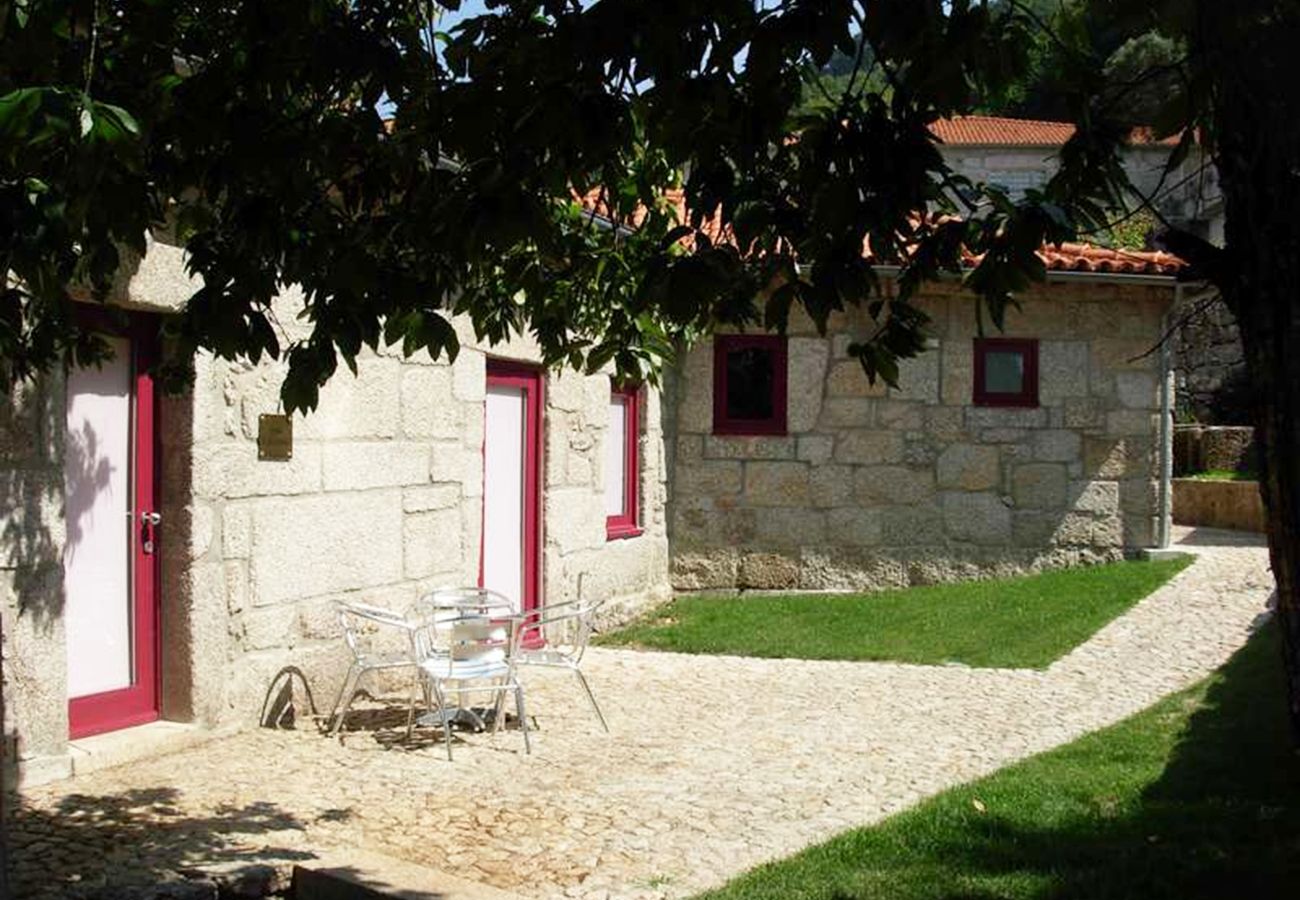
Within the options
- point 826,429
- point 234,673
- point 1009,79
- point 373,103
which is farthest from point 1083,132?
point 826,429

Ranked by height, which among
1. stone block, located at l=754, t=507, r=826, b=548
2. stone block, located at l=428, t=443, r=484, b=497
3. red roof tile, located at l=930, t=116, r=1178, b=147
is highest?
red roof tile, located at l=930, t=116, r=1178, b=147

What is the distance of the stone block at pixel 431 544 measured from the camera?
7.73 metres

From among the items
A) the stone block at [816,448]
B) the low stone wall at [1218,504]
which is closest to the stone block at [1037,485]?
the stone block at [816,448]

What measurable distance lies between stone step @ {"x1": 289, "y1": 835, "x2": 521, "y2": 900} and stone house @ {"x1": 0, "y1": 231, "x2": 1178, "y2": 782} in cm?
152

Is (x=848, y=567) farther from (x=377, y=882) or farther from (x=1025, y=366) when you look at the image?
(x=377, y=882)

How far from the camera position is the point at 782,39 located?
103 inches

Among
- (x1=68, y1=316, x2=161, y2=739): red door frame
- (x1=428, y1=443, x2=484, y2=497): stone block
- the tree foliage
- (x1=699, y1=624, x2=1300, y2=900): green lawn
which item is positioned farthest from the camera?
(x1=428, y1=443, x2=484, y2=497): stone block

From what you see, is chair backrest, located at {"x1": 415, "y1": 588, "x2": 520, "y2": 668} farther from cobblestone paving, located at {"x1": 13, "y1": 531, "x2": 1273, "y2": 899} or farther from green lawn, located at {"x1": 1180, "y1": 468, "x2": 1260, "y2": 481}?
green lawn, located at {"x1": 1180, "y1": 468, "x2": 1260, "y2": 481}

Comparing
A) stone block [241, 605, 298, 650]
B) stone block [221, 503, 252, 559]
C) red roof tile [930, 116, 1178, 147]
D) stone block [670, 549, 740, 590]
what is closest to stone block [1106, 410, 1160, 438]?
stone block [670, 549, 740, 590]

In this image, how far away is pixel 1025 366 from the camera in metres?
11.9

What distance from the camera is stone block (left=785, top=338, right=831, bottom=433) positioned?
11.6 m

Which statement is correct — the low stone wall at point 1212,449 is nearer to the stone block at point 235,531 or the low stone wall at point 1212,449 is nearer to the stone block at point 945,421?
the stone block at point 945,421

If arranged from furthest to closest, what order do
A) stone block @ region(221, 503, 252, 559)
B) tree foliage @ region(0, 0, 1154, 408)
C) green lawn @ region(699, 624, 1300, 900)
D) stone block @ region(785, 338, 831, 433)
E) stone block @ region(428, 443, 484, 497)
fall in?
1. stone block @ region(785, 338, 831, 433)
2. stone block @ region(428, 443, 484, 497)
3. stone block @ region(221, 503, 252, 559)
4. green lawn @ region(699, 624, 1300, 900)
5. tree foliage @ region(0, 0, 1154, 408)

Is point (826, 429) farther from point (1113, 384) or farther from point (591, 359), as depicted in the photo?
point (591, 359)
